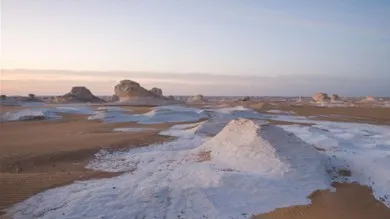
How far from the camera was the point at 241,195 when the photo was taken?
1016 cm

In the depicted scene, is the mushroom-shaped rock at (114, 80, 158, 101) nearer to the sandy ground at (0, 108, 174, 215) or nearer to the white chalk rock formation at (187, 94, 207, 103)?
the white chalk rock formation at (187, 94, 207, 103)

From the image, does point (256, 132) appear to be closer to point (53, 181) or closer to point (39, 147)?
Answer: point (53, 181)

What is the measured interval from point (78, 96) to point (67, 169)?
168 feet

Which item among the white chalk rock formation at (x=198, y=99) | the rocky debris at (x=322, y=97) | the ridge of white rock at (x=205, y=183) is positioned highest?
the rocky debris at (x=322, y=97)

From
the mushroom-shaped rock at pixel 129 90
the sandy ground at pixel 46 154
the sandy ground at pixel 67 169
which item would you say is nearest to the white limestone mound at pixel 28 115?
the sandy ground at pixel 46 154

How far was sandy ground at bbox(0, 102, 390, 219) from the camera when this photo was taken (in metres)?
9.74

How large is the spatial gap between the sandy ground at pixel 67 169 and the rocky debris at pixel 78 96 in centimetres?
3662

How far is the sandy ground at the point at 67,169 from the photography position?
9742 mm

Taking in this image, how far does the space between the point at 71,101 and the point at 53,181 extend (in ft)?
169

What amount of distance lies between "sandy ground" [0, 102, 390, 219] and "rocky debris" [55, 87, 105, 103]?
120ft

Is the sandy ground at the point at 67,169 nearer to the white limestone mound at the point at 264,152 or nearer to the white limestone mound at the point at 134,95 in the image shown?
the white limestone mound at the point at 264,152

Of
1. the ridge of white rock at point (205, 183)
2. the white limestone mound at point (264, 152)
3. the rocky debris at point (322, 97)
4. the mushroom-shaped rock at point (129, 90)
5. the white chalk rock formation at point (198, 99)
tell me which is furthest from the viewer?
the rocky debris at point (322, 97)

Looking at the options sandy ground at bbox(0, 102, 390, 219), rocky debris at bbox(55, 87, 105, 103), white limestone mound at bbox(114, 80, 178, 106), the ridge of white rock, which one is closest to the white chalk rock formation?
rocky debris at bbox(55, 87, 105, 103)

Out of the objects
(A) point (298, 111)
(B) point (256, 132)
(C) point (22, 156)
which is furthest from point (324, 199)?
(A) point (298, 111)
